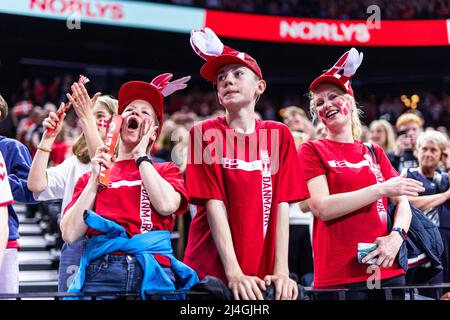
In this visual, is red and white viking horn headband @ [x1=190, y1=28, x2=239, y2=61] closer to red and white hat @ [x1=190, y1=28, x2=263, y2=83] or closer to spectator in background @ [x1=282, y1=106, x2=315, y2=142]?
red and white hat @ [x1=190, y1=28, x2=263, y2=83]

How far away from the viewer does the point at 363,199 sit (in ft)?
8.32

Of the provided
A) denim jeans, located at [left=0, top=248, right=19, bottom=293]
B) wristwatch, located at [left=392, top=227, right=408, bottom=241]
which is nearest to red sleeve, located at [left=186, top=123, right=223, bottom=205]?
wristwatch, located at [left=392, top=227, right=408, bottom=241]

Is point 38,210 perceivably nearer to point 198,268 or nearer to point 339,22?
point 198,268

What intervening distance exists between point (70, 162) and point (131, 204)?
3.80ft

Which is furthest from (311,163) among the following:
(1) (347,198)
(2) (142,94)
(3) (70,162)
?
(3) (70,162)

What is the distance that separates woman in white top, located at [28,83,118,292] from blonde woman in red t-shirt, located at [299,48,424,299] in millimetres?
940

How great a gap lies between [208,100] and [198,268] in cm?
1260

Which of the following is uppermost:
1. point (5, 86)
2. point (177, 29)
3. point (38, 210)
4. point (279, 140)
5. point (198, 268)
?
point (177, 29)

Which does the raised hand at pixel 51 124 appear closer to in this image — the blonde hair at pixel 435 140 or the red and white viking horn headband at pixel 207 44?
the red and white viking horn headband at pixel 207 44

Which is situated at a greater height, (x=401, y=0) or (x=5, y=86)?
(x=401, y=0)

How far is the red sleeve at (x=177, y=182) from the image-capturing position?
2374 mm

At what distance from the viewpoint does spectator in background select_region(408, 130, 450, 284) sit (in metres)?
4.07

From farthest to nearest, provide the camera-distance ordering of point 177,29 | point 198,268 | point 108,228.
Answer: point 177,29
point 198,268
point 108,228
